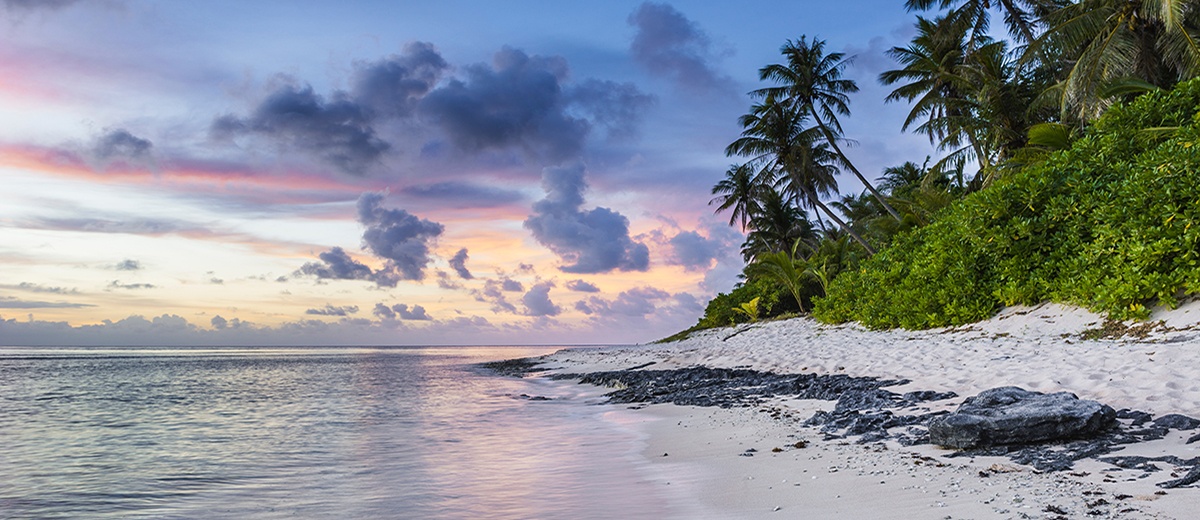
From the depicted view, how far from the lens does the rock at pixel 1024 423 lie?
527 cm

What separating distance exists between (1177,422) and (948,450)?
172cm

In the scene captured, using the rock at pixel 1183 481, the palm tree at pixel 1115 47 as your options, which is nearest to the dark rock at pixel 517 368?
the palm tree at pixel 1115 47

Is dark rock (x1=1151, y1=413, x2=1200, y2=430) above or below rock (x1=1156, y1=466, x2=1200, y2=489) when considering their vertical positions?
above

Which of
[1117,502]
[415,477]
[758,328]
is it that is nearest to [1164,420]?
[1117,502]

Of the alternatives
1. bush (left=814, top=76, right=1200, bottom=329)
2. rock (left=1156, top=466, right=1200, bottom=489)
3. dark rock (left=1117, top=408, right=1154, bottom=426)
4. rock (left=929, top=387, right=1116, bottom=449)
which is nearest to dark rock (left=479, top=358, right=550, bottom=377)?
bush (left=814, top=76, right=1200, bottom=329)

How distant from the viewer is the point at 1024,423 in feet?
17.5

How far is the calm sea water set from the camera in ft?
18.7

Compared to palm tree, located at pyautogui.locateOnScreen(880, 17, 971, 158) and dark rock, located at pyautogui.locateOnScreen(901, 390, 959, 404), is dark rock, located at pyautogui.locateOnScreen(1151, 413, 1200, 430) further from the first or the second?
palm tree, located at pyautogui.locateOnScreen(880, 17, 971, 158)

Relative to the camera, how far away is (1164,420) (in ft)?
17.8

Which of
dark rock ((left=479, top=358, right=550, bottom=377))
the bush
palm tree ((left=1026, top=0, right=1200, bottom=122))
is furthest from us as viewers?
dark rock ((left=479, top=358, right=550, bottom=377))

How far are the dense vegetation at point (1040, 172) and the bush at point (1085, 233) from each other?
3cm

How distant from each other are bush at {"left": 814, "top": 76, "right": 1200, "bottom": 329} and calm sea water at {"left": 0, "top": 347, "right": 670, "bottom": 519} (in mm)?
8995

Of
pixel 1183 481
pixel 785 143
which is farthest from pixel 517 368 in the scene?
pixel 1183 481

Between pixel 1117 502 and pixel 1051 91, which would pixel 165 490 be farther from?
pixel 1051 91
